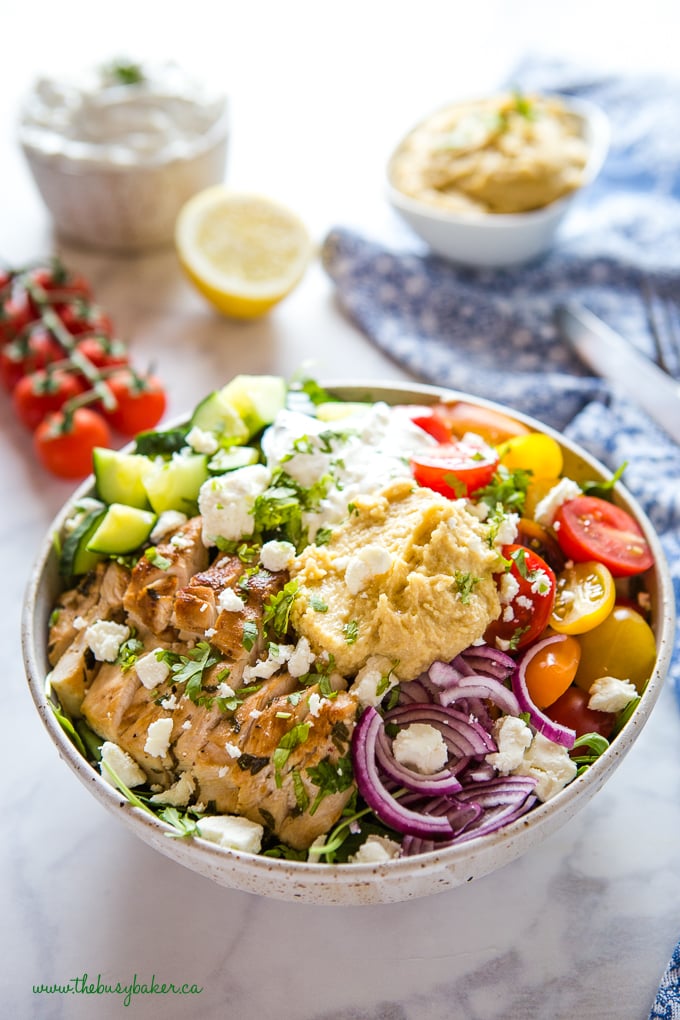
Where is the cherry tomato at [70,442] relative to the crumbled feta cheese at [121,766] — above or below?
below

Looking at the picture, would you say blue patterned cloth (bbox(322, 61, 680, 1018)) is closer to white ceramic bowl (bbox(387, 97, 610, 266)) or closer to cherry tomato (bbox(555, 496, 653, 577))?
white ceramic bowl (bbox(387, 97, 610, 266))

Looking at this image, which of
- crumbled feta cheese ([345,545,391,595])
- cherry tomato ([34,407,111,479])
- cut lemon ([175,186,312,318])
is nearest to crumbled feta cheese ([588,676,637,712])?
crumbled feta cheese ([345,545,391,595])

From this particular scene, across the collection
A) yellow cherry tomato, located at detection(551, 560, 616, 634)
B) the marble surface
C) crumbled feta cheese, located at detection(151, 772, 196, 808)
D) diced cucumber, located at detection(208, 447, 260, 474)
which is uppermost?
diced cucumber, located at detection(208, 447, 260, 474)

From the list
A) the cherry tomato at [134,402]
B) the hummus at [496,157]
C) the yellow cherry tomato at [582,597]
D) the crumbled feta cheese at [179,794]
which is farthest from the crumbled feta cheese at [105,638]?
the hummus at [496,157]

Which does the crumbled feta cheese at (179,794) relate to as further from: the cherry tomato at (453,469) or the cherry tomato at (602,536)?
the cherry tomato at (602,536)

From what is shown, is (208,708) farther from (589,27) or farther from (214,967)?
(589,27)

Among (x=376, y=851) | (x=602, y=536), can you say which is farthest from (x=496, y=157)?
(x=376, y=851)
